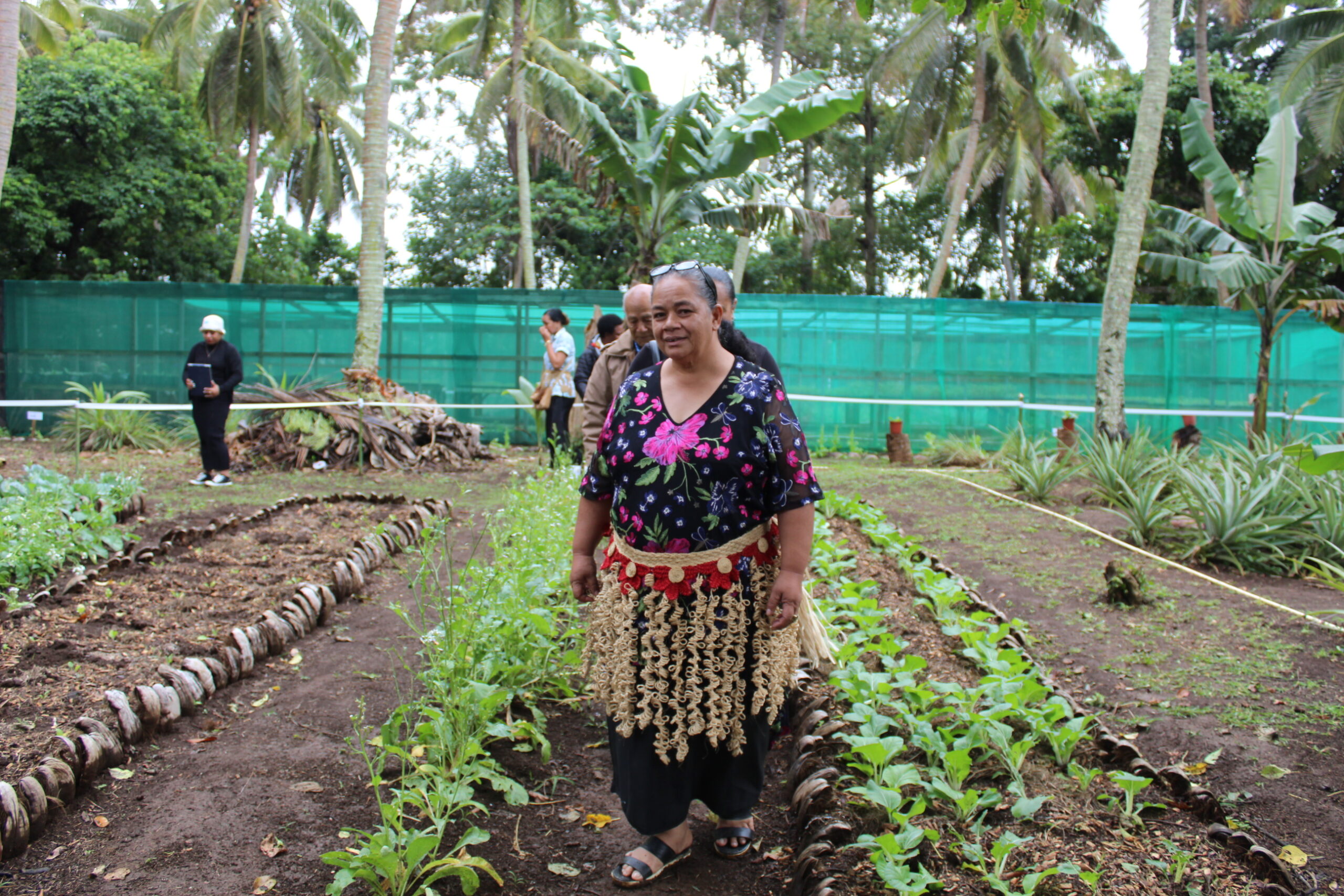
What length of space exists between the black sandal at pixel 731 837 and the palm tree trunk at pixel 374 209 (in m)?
10.2

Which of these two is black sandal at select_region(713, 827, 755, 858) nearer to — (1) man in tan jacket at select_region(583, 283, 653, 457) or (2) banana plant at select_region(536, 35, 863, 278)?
(1) man in tan jacket at select_region(583, 283, 653, 457)

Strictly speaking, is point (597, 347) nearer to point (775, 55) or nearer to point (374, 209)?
point (374, 209)

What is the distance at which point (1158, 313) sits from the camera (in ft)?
48.7

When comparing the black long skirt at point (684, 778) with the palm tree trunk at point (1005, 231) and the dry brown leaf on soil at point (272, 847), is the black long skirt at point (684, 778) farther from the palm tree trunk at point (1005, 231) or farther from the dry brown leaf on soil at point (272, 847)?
the palm tree trunk at point (1005, 231)

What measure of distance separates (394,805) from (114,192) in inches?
798

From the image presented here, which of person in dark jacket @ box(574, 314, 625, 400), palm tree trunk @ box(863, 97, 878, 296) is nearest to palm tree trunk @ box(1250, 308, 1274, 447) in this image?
person in dark jacket @ box(574, 314, 625, 400)

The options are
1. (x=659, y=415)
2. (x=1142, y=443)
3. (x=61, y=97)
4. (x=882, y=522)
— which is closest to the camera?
(x=659, y=415)

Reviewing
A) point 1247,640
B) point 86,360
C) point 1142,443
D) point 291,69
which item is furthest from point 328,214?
point 1247,640

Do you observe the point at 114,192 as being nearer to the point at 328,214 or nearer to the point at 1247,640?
the point at 328,214

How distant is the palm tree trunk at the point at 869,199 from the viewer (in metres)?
28.5

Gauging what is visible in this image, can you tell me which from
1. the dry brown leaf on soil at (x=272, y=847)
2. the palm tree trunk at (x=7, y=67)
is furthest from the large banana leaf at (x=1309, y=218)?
the palm tree trunk at (x=7, y=67)

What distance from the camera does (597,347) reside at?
7375 millimetres

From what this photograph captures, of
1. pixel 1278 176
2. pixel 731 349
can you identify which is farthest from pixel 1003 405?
pixel 731 349

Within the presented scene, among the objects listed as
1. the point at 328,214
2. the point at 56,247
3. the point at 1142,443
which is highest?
the point at 328,214
